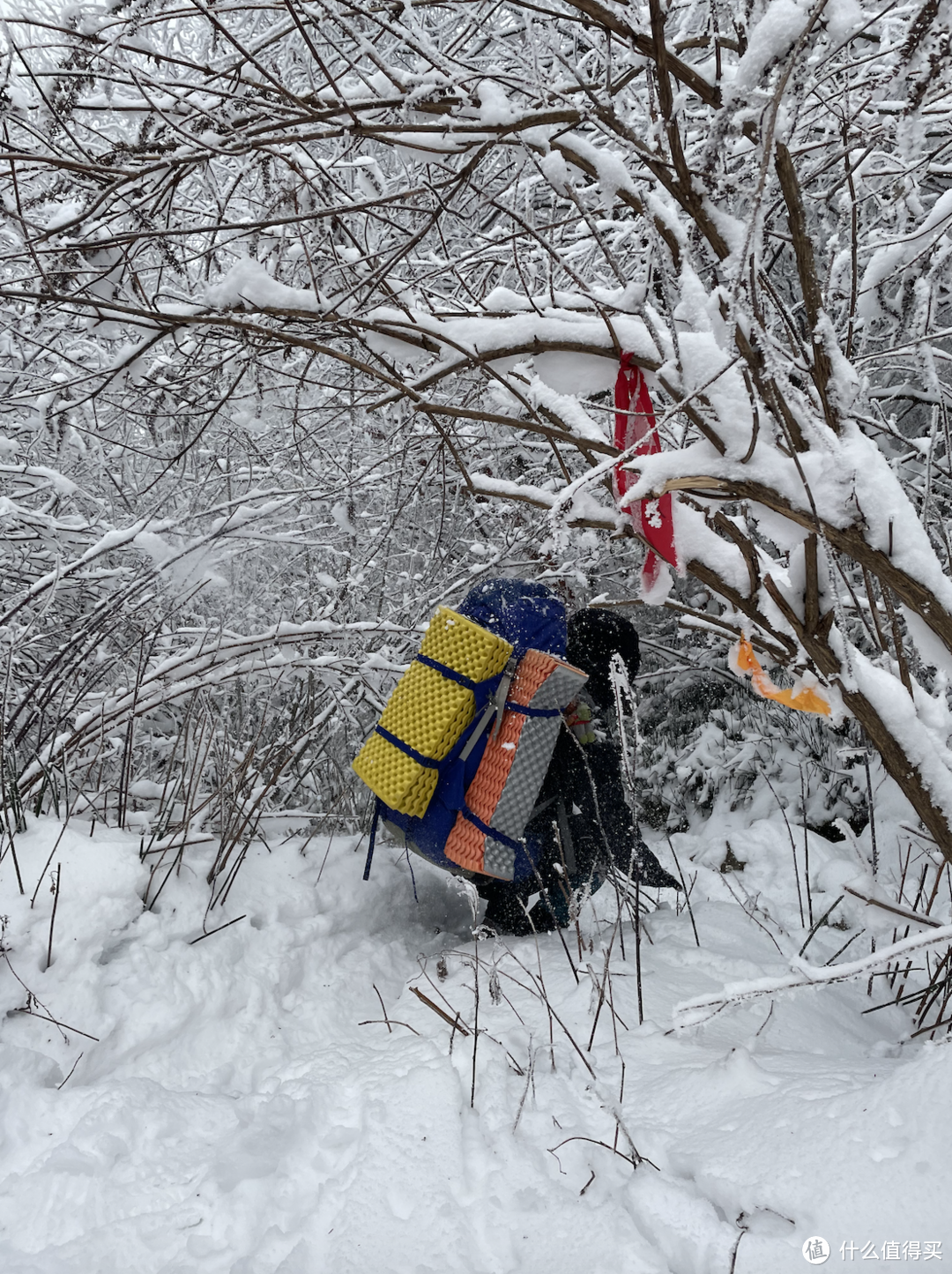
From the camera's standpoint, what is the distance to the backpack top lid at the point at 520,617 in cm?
267

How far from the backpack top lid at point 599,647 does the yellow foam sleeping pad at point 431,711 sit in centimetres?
47

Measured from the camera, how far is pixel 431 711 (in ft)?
8.57

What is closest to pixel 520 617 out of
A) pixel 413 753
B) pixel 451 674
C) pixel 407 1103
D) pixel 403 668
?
pixel 451 674

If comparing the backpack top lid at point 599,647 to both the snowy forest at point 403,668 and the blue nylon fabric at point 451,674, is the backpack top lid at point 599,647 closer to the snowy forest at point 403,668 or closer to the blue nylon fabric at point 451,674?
the blue nylon fabric at point 451,674

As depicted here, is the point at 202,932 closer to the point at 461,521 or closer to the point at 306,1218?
the point at 306,1218

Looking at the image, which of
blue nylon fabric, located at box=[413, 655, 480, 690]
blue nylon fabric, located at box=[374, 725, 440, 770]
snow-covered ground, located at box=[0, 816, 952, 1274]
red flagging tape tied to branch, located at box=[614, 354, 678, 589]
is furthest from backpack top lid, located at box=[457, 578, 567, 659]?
red flagging tape tied to branch, located at box=[614, 354, 678, 589]

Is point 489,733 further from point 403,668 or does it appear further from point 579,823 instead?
point 403,668

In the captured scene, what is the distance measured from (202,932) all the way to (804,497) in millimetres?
2119

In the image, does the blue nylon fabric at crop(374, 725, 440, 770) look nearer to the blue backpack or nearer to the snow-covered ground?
the blue backpack

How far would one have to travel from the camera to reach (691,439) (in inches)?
74.3

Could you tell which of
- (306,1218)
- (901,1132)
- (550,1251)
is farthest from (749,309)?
(306,1218)

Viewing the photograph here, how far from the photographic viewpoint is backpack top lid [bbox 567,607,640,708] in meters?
2.95

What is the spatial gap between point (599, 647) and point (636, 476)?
1.63 metres

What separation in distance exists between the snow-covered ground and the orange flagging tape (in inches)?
15.2
